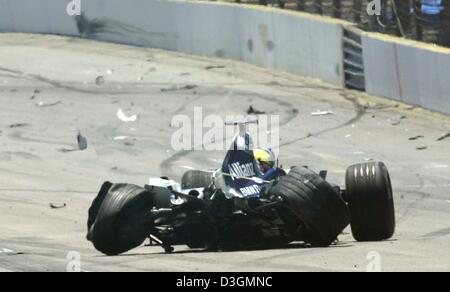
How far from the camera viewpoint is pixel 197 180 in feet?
46.5

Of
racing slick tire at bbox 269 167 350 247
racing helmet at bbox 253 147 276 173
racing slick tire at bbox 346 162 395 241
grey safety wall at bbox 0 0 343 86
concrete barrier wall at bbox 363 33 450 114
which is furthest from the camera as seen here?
grey safety wall at bbox 0 0 343 86

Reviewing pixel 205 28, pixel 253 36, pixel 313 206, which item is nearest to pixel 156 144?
pixel 253 36

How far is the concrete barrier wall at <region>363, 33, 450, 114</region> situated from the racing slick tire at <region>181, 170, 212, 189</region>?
9.33 metres

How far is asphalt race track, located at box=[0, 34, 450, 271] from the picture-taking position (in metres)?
12.0

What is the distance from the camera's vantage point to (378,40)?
2547cm

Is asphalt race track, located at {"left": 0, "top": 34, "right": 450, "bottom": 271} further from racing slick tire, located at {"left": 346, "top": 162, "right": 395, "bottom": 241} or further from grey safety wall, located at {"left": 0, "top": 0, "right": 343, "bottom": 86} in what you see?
grey safety wall, located at {"left": 0, "top": 0, "right": 343, "bottom": 86}

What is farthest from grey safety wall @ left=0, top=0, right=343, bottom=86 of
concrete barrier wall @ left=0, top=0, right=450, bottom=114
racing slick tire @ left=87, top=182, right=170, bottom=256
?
racing slick tire @ left=87, top=182, right=170, bottom=256

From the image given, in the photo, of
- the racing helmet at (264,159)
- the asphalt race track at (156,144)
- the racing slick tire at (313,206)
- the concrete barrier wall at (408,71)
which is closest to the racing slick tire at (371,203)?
the asphalt race track at (156,144)

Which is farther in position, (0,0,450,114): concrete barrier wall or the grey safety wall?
the grey safety wall

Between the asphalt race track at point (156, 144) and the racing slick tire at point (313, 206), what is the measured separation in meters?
0.22

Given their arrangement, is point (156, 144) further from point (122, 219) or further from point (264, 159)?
point (122, 219)
